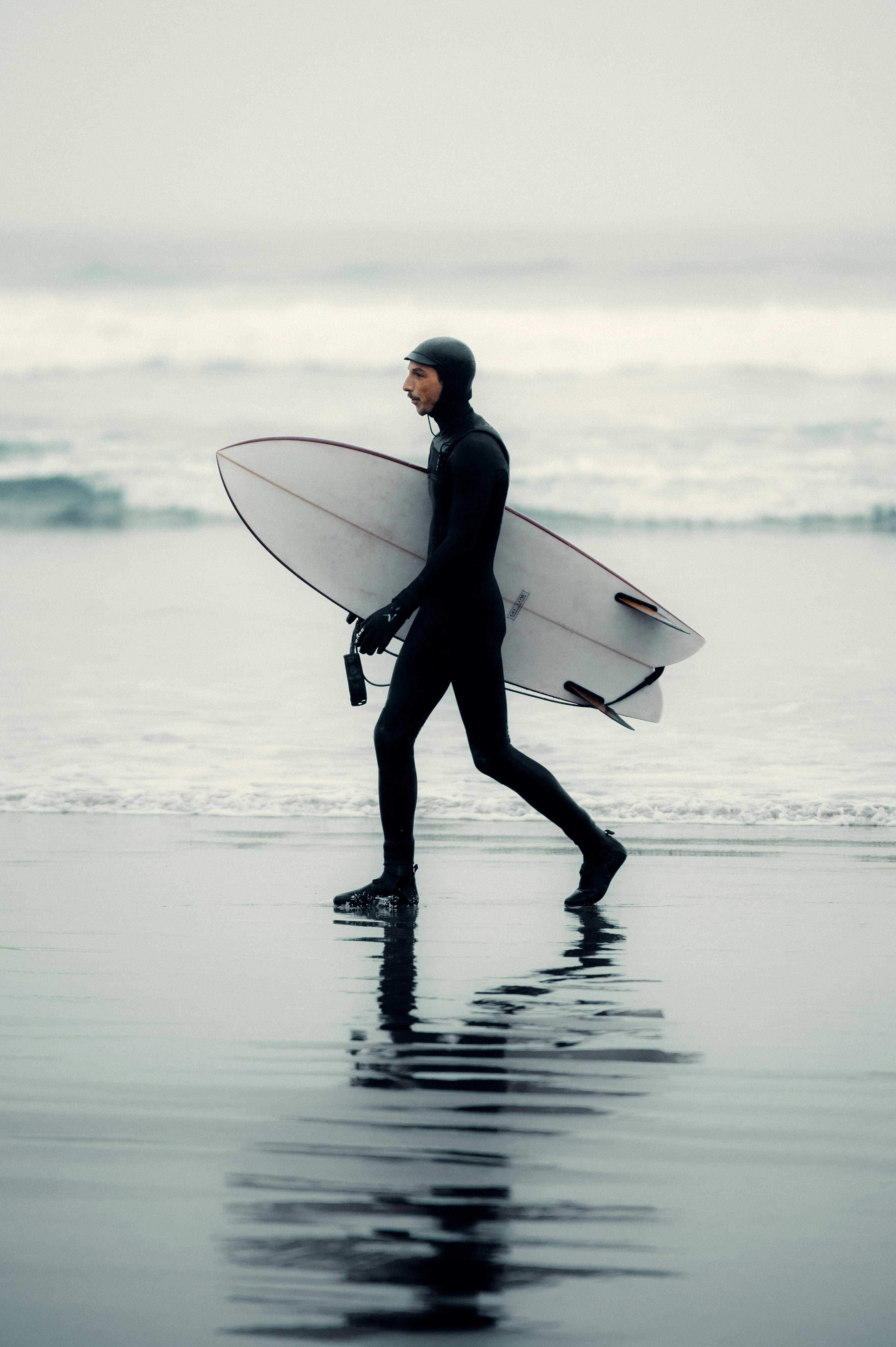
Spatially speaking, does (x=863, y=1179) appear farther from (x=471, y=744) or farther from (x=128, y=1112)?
(x=471, y=744)

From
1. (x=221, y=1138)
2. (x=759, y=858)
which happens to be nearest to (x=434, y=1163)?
(x=221, y=1138)

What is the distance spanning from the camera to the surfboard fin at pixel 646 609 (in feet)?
17.0

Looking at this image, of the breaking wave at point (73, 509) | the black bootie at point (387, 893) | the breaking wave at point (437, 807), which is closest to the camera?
the black bootie at point (387, 893)

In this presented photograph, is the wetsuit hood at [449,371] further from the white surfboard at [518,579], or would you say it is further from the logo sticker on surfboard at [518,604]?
the logo sticker on surfboard at [518,604]

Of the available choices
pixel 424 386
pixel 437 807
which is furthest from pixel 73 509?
pixel 424 386

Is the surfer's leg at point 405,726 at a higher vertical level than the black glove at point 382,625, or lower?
lower

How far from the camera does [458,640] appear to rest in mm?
4434

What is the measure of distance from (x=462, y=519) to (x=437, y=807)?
2843 millimetres

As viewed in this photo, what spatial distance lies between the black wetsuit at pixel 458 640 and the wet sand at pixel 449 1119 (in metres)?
0.39

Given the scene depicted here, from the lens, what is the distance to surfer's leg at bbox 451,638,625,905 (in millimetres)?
4453

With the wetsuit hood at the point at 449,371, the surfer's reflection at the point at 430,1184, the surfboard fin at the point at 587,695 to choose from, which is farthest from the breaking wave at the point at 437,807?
the surfer's reflection at the point at 430,1184

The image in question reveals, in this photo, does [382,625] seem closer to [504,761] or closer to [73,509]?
[504,761]

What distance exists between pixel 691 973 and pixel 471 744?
116cm

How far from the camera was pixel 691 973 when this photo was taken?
3.66m
